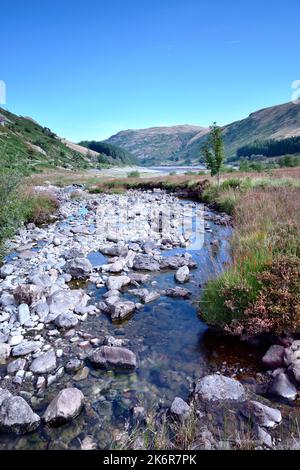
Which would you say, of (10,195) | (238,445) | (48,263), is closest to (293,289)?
(238,445)

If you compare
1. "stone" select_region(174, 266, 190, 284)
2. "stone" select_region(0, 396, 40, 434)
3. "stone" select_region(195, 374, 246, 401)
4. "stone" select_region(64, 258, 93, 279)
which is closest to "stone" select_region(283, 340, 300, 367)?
"stone" select_region(195, 374, 246, 401)

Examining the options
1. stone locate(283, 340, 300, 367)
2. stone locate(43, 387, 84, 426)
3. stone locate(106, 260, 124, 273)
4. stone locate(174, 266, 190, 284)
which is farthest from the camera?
stone locate(106, 260, 124, 273)

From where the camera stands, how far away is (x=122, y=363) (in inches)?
196

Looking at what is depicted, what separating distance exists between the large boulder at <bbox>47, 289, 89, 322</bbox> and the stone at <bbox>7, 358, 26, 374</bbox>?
4.40 ft

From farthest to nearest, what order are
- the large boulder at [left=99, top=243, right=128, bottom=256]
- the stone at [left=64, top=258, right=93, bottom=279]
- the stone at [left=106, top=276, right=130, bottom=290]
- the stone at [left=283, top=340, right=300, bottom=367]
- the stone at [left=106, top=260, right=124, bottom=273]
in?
the large boulder at [left=99, top=243, right=128, bottom=256] → the stone at [left=106, top=260, right=124, bottom=273] → the stone at [left=64, top=258, right=93, bottom=279] → the stone at [left=106, top=276, right=130, bottom=290] → the stone at [left=283, top=340, right=300, bottom=367]

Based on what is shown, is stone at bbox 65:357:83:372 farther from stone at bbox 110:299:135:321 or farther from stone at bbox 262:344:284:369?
stone at bbox 262:344:284:369

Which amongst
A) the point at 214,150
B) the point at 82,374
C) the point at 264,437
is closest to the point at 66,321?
the point at 82,374

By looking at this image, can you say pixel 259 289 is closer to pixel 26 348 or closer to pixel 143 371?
pixel 143 371

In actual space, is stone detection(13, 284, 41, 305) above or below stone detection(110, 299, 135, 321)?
above

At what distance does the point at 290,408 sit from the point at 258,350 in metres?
1.30

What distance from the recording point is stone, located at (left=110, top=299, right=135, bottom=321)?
6500 millimetres

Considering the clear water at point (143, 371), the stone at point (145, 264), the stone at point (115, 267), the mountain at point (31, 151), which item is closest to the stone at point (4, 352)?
the clear water at point (143, 371)

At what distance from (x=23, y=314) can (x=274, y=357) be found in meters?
4.86
